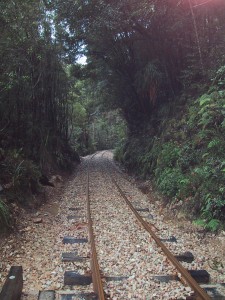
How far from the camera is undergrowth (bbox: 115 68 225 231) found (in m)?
7.40

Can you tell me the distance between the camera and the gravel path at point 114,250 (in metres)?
4.64

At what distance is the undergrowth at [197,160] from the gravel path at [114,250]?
0.62 meters

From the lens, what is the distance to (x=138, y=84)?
17.2m

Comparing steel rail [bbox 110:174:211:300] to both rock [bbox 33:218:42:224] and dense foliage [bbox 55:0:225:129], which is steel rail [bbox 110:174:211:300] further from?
dense foliage [bbox 55:0:225:129]

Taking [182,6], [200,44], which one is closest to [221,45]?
[200,44]

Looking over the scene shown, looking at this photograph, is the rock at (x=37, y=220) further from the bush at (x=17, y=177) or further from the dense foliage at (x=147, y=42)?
the dense foliage at (x=147, y=42)

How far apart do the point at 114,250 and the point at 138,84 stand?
12.4 meters

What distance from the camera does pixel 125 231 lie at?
7.18 m

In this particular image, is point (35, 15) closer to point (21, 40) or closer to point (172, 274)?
point (21, 40)

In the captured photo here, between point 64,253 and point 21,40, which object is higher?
point 21,40

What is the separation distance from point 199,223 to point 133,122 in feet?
49.4

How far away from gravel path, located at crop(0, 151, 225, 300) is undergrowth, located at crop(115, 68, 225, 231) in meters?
0.62

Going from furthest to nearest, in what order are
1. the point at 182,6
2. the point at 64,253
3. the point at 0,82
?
the point at 182,6 < the point at 0,82 < the point at 64,253

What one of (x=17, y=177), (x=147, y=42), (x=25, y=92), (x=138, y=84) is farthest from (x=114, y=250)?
(x=147, y=42)
